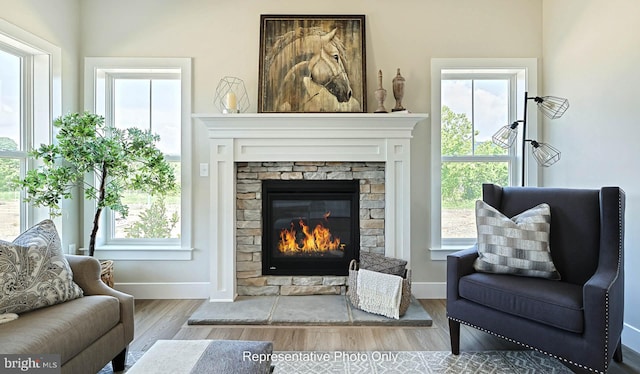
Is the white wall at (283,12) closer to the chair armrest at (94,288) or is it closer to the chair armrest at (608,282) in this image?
the chair armrest at (94,288)

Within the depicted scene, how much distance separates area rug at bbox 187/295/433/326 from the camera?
2543 millimetres

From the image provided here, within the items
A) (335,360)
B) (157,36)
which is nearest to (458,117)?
(335,360)

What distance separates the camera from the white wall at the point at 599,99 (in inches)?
87.7

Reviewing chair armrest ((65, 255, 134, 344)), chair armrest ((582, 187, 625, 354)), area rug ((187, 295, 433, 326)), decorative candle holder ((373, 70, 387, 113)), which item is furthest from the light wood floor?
decorative candle holder ((373, 70, 387, 113))

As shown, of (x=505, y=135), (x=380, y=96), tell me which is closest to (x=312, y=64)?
(x=380, y=96)

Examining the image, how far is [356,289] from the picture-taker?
2746mm

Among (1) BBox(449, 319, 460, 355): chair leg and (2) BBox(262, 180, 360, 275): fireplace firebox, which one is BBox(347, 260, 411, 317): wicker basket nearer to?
(2) BBox(262, 180, 360, 275): fireplace firebox

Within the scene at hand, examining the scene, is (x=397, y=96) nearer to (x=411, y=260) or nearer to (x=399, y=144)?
(x=399, y=144)

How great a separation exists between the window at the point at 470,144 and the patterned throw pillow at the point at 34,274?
9.58ft

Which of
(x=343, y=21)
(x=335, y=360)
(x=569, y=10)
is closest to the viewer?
(x=335, y=360)

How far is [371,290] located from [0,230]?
9.34 ft

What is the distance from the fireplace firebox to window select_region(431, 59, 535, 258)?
0.92m

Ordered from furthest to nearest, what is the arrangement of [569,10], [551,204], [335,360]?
[569,10]
[551,204]
[335,360]

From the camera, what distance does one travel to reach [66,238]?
298 centimetres
